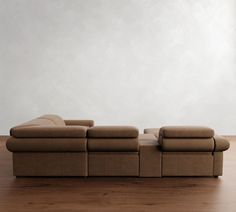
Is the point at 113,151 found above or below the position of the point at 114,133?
below

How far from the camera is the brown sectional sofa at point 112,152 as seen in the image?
408cm

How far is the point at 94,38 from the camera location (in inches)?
291

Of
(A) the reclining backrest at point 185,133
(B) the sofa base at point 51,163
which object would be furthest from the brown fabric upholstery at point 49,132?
(A) the reclining backrest at point 185,133

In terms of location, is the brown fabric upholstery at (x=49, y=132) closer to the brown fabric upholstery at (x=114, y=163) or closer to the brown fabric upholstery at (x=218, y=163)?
the brown fabric upholstery at (x=114, y=163)

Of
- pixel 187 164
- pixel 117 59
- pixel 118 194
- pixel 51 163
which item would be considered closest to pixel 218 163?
pixel 187 164

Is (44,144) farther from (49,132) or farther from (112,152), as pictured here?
(112,152)

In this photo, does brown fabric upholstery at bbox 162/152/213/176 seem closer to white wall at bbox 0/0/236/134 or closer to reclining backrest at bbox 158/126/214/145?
reclining backrest at bbox 158/126/214/145

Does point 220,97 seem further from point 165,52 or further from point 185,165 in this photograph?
point 185,165

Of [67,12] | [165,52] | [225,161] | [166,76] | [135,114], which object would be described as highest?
[67,12]

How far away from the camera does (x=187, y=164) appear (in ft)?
13.6

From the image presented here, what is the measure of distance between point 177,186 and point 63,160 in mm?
1331

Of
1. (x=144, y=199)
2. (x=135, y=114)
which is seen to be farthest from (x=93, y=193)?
(x=135, y=114)

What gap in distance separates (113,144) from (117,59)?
3609 millimetres

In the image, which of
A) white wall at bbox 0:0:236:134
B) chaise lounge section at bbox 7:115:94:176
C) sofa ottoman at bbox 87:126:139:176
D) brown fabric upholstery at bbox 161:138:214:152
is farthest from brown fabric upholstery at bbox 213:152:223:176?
white wall at bbox 0:0:236:134
